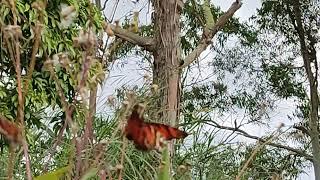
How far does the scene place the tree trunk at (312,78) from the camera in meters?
11.1

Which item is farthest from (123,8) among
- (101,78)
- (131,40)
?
(101,78)

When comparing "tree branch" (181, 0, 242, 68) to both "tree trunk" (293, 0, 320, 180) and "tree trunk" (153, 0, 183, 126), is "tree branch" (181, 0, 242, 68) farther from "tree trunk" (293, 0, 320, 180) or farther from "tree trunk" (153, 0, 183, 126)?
"tree trunk" (293, 0, 320, 180)

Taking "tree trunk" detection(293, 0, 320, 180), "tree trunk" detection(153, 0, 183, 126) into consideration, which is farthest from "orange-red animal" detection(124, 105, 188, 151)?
"tree trunk" detection(293, 0, 320, 180)

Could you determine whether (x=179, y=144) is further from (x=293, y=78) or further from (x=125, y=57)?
(x=293, y=78)

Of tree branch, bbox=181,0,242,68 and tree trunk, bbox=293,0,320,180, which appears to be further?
tree trunk, bbox=293,0,320,180

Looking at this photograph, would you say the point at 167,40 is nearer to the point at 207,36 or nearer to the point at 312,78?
the point at 207,36

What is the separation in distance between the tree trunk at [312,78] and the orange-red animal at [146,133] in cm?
1031

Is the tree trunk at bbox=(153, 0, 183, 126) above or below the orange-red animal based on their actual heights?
above

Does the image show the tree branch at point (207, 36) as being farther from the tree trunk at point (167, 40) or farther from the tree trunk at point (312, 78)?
the tree trunk at point (312, 78)

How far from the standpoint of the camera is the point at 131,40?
5992 millimetres

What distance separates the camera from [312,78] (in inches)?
463

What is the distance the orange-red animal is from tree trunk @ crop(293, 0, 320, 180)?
33.8 feet

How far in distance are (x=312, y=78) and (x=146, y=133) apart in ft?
36.9

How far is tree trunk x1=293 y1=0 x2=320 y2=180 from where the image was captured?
439 inches
